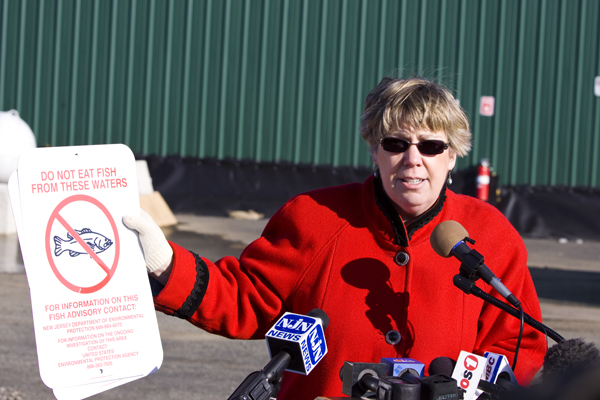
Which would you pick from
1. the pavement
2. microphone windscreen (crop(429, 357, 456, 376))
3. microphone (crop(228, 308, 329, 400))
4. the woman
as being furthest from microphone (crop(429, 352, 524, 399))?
the pavement

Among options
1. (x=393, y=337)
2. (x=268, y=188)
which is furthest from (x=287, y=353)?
(x=268, y=188)

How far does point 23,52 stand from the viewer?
1120cm

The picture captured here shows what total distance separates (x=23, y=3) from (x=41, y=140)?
7.72 ft

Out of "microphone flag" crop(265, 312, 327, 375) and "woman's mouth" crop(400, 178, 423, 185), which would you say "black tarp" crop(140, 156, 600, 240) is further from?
"microphone flag" crop(265, 312, 327, 375)

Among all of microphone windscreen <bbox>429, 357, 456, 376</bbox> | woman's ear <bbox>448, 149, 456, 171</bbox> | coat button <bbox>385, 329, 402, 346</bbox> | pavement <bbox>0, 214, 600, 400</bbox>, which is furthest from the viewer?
pavement <bbox>0, 214, 600, 400</bbox>

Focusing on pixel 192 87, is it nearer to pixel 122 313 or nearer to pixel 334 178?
pixel 334 178

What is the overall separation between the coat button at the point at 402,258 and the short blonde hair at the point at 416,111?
15.4 inches

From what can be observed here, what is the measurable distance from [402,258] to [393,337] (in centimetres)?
26

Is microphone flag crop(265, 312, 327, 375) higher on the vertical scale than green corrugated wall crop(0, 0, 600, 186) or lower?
lower

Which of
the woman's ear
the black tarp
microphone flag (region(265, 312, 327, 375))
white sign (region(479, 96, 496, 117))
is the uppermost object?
white sign (region(479, 96, 496, 117))

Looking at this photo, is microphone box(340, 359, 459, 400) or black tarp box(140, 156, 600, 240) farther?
black tarp box(140, 156, 600, 240)

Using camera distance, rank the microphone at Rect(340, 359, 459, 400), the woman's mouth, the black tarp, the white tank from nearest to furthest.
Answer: the microphone at Rect(340, 359, 459, 400) < the woman's mouth < the white tank < the black tarp

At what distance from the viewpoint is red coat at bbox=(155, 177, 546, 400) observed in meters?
2.03

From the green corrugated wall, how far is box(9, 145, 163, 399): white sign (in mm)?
9195
